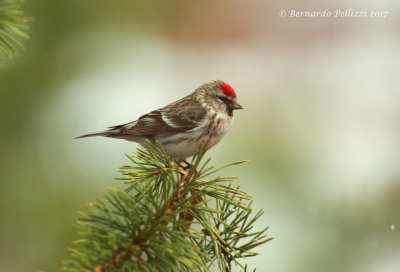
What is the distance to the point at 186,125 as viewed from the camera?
3.22 m

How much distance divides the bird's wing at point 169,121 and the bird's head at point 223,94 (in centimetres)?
14

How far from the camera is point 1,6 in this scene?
145 cm

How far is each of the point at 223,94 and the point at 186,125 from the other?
0.43 metres

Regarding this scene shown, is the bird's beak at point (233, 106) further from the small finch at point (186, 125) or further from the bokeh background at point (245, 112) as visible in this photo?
the bokeh background at point (245, 112)

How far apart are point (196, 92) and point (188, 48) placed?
1528mm

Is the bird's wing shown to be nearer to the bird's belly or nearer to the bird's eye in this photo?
the bird's belly

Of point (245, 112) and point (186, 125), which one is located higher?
point (245, 112)

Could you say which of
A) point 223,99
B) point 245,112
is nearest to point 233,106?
point 223,99

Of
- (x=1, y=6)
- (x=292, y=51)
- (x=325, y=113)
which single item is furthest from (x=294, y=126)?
(x=1, y=6)

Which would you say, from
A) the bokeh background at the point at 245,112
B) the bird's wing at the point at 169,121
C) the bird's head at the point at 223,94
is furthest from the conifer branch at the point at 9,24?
the bird's head at the point at 223,94

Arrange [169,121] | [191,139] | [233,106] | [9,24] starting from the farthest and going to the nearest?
[233,106], [169,121], [191,139], [9,24]

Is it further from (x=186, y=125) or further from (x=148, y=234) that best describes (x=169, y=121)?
(x=148, y=234)

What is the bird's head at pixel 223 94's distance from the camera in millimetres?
3423

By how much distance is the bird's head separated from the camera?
11.2ft
